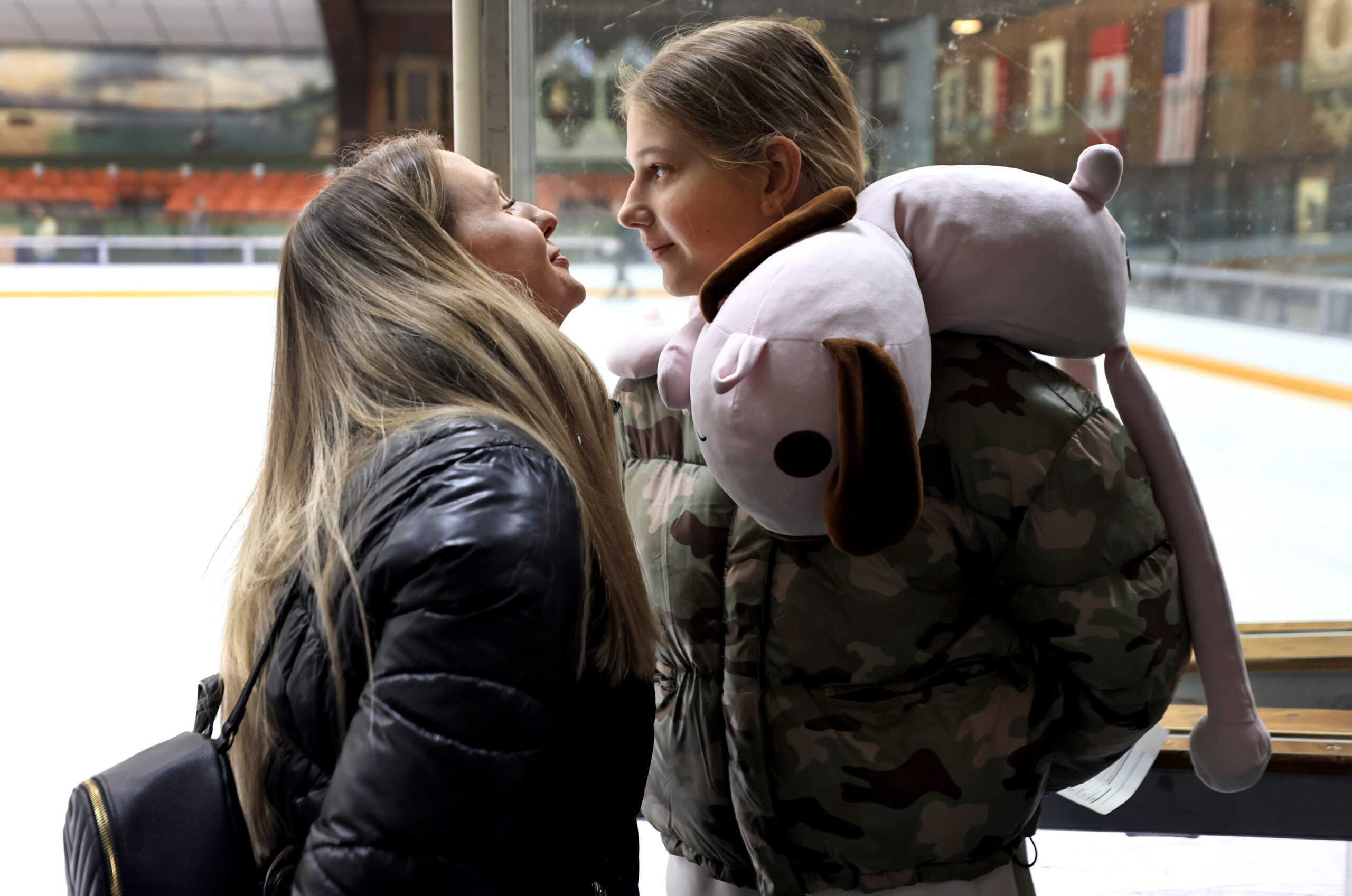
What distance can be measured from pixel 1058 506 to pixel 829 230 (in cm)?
28

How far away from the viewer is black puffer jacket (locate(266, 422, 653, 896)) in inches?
22.6

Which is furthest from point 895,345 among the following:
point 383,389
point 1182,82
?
point 1182,82

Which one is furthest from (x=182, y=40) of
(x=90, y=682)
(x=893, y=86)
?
(x=893, y=86)

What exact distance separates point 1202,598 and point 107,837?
84 centimetres

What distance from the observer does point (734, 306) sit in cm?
76

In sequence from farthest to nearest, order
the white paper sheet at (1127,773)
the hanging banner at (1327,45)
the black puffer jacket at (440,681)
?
the hanging banner at (1327,45) < the white paper sheet at (1127,773) < the black puffer jacket at (440,681)

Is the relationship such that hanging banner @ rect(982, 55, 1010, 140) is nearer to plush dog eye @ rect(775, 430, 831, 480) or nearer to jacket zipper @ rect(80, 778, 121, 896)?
plush dog eye @ rect(775, 430, 831, 480)

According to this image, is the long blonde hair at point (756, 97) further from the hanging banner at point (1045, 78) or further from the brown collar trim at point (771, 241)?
the hanging banner at point (1045, 78)

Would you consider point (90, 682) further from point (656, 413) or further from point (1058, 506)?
point (1058, 506)

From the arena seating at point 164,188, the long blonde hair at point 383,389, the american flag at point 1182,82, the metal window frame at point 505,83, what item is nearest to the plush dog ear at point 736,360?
the long blonde hair at point 383,389

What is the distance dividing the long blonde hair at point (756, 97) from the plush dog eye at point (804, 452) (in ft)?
0.89

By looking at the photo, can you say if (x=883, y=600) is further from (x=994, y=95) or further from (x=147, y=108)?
(x=147, y=108)

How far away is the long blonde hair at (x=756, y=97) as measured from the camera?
2.85 ft

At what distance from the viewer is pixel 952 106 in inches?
102
